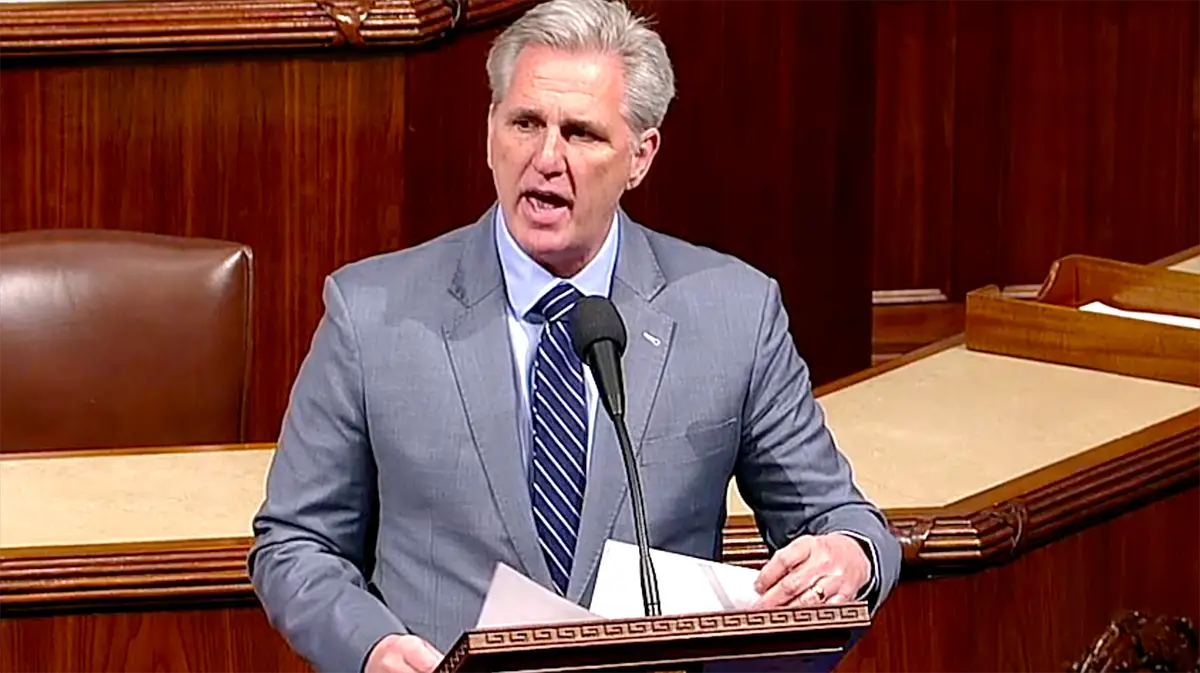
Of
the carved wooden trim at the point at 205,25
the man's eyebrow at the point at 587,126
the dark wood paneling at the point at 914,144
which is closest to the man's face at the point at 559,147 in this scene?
the man's eyebrow at the point at 587,126

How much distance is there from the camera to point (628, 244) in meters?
2.26

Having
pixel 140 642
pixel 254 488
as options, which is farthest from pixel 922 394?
pixel 140 642

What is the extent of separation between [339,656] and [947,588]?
1011 millimetres

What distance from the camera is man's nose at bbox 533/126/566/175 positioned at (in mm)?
2107

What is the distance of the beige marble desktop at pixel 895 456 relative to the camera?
115 inches

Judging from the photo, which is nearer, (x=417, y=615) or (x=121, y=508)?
(x=417, y=615)

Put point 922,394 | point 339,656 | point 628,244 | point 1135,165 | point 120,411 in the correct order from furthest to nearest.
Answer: point 1135,165 < point 922,394 < point 120,411 < point 628,244 < point 339,656

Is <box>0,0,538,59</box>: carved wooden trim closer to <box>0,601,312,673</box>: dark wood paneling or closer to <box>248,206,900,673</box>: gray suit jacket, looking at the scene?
<box>0,601,312,673</box>: dark wood paneling

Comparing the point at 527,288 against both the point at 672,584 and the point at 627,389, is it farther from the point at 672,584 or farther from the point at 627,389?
the point at 672,584

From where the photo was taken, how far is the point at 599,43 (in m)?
2.12

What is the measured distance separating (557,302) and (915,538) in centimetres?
78

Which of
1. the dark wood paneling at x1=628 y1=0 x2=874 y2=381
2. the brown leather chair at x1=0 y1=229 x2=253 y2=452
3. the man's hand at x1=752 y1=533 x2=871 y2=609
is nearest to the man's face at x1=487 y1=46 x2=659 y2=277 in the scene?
the man's hand at x1=752 y1=533 x2=871 y2=609

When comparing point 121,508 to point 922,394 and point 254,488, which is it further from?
point 922,394

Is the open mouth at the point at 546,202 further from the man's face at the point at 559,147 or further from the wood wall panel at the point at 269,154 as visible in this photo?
the wood wall panel at the point at 269,154
